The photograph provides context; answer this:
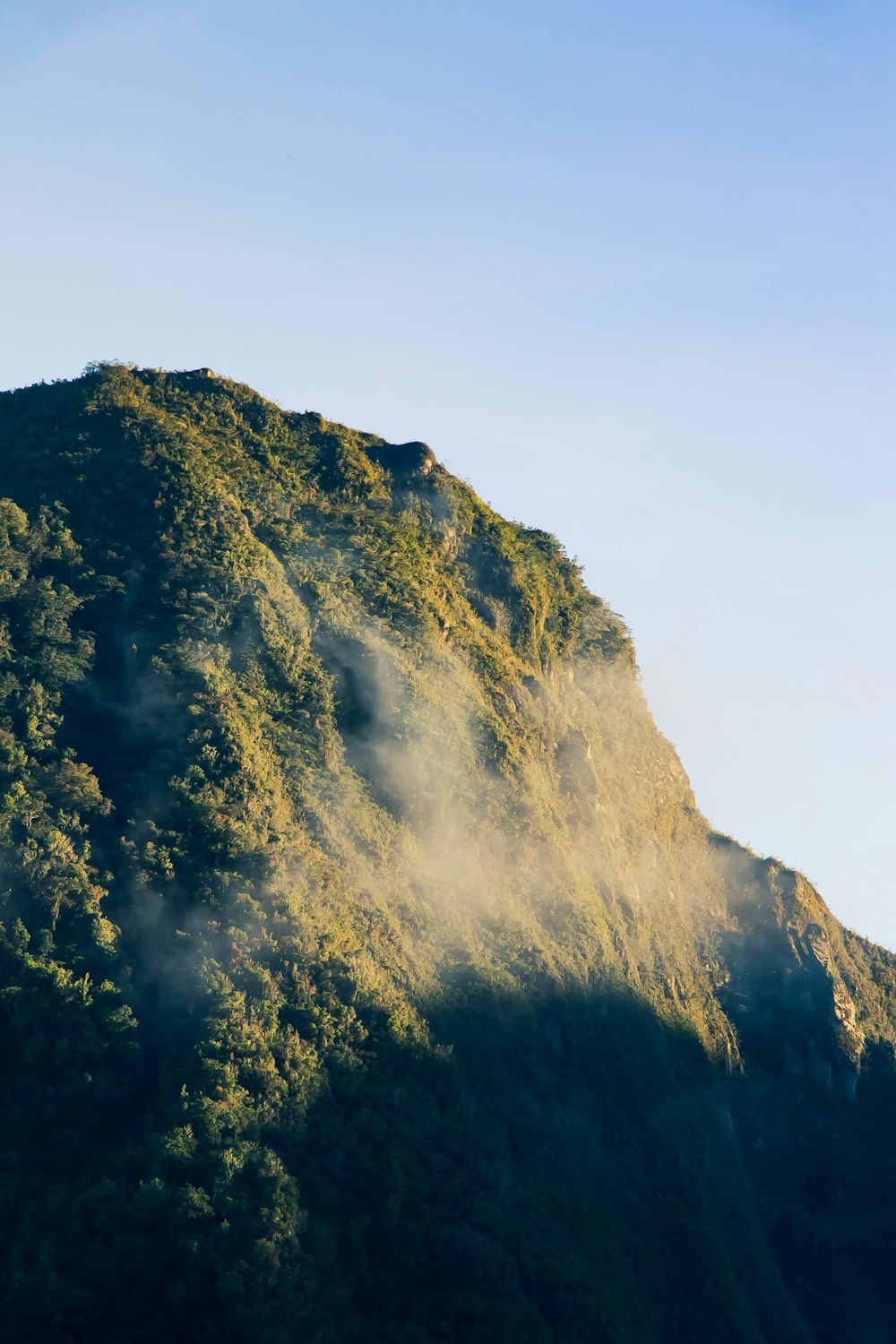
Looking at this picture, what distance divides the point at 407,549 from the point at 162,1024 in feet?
113

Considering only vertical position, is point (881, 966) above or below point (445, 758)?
below

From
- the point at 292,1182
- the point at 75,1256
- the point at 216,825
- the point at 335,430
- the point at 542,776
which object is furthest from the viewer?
the point at 335,430

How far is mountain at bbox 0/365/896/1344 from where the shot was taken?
46.0 metres

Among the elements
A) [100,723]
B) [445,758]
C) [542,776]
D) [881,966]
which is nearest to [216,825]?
[100,723]

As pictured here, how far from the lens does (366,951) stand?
5584 centimetres

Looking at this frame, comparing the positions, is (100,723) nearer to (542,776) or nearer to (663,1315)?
(542,776)

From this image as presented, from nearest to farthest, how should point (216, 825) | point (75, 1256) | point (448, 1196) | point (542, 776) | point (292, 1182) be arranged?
point (75, 1256)
point (292, 1182)
point (448, 1196)
point (216, 825)
point (542, 776)

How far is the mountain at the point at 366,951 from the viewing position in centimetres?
4600

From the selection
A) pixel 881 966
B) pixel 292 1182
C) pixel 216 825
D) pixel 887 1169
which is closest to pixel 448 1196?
pixel 292 1182

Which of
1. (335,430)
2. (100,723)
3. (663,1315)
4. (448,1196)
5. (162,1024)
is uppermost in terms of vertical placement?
(335,430)

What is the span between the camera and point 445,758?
66.3 m

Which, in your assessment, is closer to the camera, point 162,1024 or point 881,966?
point 162,1024

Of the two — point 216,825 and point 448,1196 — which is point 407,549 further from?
point 448,1196

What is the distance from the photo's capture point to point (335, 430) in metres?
80.5
